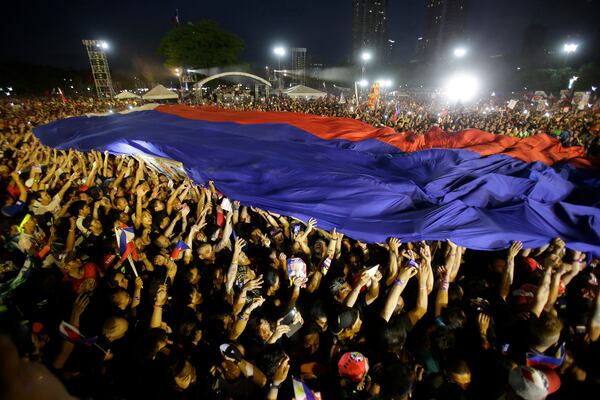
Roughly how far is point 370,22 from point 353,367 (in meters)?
147

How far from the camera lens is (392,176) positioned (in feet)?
17.1

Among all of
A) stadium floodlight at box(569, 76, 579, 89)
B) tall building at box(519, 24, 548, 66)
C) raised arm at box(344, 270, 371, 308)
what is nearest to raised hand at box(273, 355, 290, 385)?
raised arm at box(344, 270, 371, 308)

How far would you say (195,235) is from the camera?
13.7 ft

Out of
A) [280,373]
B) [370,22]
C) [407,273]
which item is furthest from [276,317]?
[370,22]

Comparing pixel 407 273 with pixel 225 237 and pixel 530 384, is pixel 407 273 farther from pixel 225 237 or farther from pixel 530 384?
pixel 225 237

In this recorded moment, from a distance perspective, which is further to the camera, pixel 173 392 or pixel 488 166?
Answer: pixel 488 166

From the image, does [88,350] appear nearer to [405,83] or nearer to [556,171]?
[556,171]

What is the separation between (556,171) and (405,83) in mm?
72881

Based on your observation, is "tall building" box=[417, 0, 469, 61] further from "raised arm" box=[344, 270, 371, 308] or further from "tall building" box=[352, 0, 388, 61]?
"raised arm" box=[344, 270, 371, 308]

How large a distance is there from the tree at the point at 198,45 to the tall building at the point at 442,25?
93.4 m

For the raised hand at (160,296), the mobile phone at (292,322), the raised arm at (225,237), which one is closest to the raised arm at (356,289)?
the mobile phone at (292,322)

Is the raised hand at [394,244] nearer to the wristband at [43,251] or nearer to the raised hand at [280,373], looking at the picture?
the raised hand at [280,373]

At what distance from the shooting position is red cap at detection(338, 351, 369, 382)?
216 centimetres

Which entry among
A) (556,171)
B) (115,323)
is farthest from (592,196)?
(115,323)
